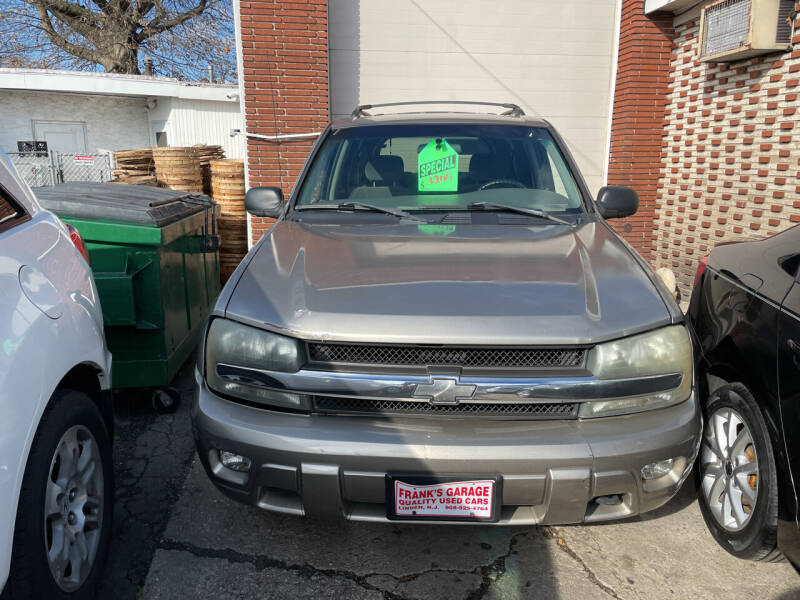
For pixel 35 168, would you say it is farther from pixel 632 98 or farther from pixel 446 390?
pixel 446 390

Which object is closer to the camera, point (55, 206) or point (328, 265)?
point (328, 265)

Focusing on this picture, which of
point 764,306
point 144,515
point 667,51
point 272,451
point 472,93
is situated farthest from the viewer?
point 472,93

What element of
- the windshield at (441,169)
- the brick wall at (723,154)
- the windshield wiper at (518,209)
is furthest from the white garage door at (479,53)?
the windshield wiper at (518,209)

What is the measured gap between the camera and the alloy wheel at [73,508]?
197 centimetres

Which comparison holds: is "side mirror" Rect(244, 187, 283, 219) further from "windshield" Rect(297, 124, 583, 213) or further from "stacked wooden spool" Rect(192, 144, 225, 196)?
"stacked wooden spool" Rect(192, 144, 225, 196)

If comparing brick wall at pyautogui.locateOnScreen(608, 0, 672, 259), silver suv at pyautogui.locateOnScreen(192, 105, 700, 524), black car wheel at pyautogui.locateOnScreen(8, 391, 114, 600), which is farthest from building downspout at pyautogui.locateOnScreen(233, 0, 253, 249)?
silver suv at pyautogui.locateOnScreen(192, 105, 700, 524)

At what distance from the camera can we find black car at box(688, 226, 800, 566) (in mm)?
2172

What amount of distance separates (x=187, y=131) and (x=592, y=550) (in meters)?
15.8

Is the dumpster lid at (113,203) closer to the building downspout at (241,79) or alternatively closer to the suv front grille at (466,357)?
the suv front grille at (466,357)

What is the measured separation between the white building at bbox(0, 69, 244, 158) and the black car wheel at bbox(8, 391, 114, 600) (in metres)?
13.7

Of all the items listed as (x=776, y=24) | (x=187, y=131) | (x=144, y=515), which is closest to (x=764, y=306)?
(x=144, y=515)

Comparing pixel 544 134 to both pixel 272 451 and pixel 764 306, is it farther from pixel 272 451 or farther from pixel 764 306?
pixel 272 451

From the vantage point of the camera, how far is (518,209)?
3146 mm

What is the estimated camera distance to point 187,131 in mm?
16047
